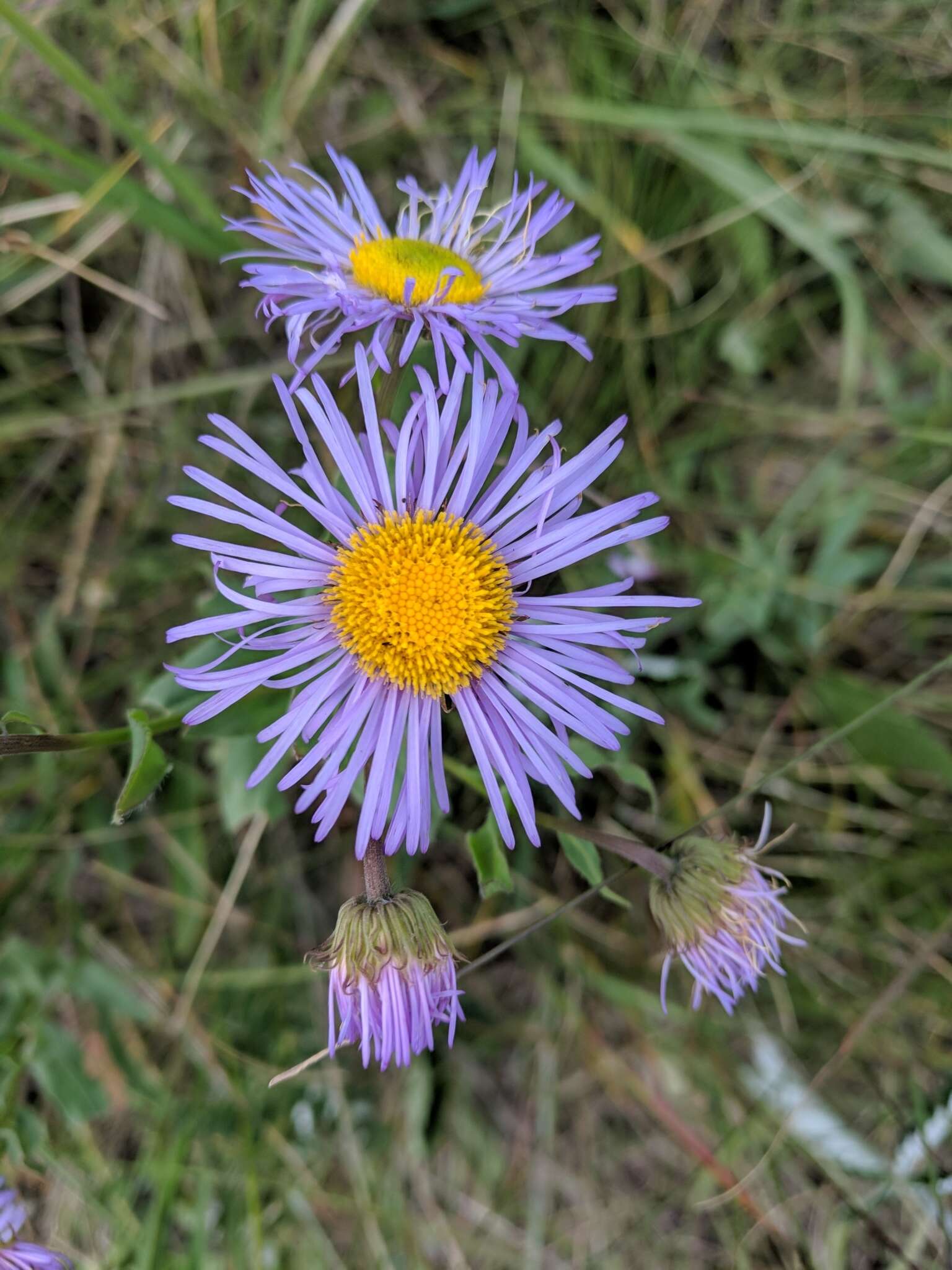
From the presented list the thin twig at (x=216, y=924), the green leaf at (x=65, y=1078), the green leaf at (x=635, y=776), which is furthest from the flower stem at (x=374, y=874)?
the green leaf at (x=65, y=1078)

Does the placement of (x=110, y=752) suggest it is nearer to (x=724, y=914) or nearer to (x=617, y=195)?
(x=724, y=914)

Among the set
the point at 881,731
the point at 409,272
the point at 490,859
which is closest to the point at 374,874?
the point at 490,859

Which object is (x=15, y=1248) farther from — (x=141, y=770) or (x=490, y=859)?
(x=490, y=859)

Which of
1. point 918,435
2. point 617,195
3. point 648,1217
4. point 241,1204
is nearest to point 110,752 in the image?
point 241,1204

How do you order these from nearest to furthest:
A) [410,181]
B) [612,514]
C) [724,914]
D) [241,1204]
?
[612,514], [724,914], [410,181], [241,1204]

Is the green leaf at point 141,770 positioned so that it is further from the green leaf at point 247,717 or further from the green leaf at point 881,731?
the green leaf at point 881,731

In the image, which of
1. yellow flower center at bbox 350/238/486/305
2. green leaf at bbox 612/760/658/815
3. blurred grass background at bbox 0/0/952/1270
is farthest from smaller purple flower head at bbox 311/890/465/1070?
yellow flower center at bbox 350/238/486/305

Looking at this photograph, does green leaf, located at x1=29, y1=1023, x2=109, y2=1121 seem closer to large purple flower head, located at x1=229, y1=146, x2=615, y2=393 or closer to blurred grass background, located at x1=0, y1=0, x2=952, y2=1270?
blurred grass background, located at x1=0, y1=0, x2=952, y2=1270
